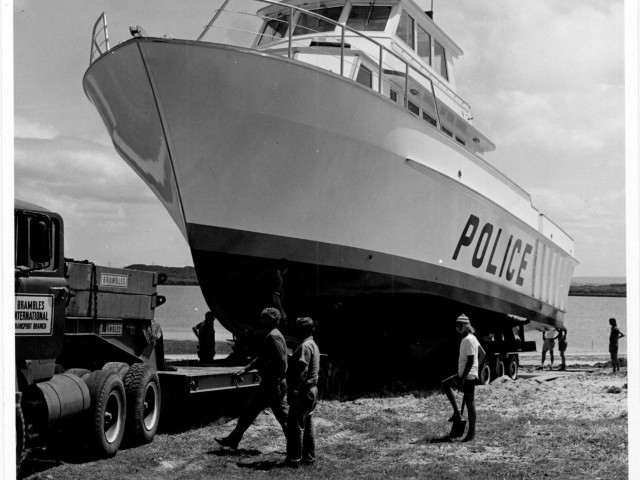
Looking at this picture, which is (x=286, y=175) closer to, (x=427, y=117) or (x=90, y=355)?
(x=90, y=355)

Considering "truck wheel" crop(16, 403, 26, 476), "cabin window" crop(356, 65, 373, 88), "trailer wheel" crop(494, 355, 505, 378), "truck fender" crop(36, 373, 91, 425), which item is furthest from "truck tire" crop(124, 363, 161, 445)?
"trailer wheel" crop(494, 355, 505, 378)

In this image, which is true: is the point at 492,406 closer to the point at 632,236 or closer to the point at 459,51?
the point at 632,236

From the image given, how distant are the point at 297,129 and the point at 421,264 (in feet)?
7.91

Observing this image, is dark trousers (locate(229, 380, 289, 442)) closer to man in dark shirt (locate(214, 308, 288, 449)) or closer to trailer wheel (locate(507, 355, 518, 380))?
man in dark shirt (locate(214, 308, 288, 449))

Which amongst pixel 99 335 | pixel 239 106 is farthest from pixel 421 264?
pixel 99 335

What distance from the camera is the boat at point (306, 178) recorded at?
7.68 m

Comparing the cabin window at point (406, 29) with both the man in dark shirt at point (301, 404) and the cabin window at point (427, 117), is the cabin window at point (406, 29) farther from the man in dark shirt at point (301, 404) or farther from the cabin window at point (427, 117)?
the man in dark shirt at point (301, 404)

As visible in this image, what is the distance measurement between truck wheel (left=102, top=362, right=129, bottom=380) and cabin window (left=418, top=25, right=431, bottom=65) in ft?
24.2

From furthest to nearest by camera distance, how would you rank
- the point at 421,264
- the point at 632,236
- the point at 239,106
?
the point at 421,264 → the point at 239,106 → the point at 632,236

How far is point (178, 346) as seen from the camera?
16.9 m

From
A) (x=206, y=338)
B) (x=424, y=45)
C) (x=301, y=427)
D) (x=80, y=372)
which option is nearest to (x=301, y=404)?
(x=301, y=427)

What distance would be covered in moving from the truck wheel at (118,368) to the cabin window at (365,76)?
15.6 ft

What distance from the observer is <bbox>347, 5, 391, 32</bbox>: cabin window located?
35.1 ft

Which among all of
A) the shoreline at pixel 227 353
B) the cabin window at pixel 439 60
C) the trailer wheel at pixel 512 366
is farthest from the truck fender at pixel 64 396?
the shoreline at pixel 227 353
